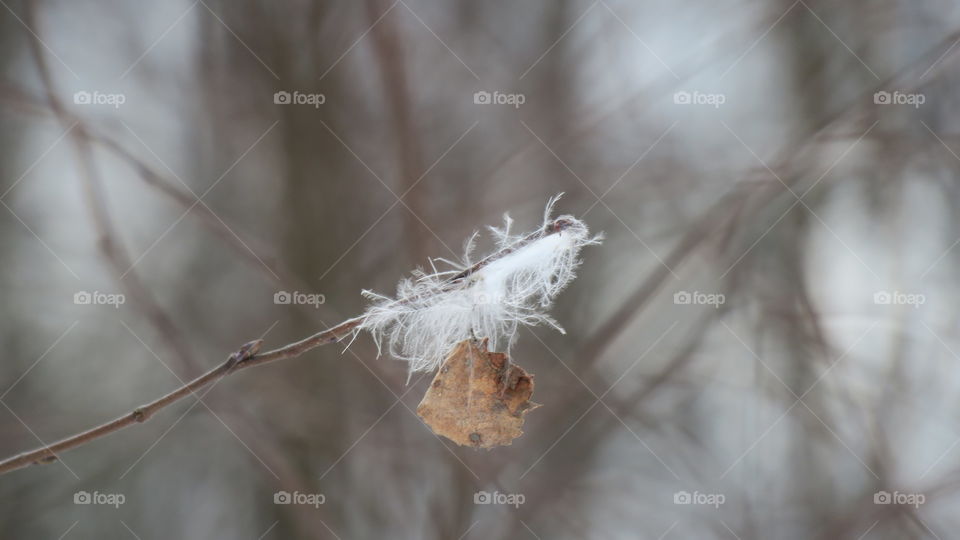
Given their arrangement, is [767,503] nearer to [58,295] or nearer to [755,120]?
[755,120]

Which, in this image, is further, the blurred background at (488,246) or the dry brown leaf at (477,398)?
the blurred background at (488,246)

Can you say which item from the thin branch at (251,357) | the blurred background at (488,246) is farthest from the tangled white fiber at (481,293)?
the blurred background at (488,246)

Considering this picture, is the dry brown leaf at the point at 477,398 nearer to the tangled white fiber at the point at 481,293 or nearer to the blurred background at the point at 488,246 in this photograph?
the tangled white fiber at the point at 481,293

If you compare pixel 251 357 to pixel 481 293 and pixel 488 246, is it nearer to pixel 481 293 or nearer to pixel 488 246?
pixel 481 293

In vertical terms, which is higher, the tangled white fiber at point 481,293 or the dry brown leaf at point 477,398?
the tangled white fiber at point 481,293

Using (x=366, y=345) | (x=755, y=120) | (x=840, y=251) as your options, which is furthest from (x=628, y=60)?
(x=366, y=345)

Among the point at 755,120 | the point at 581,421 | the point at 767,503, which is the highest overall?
the point at 755,120

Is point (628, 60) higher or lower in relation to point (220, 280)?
higher
